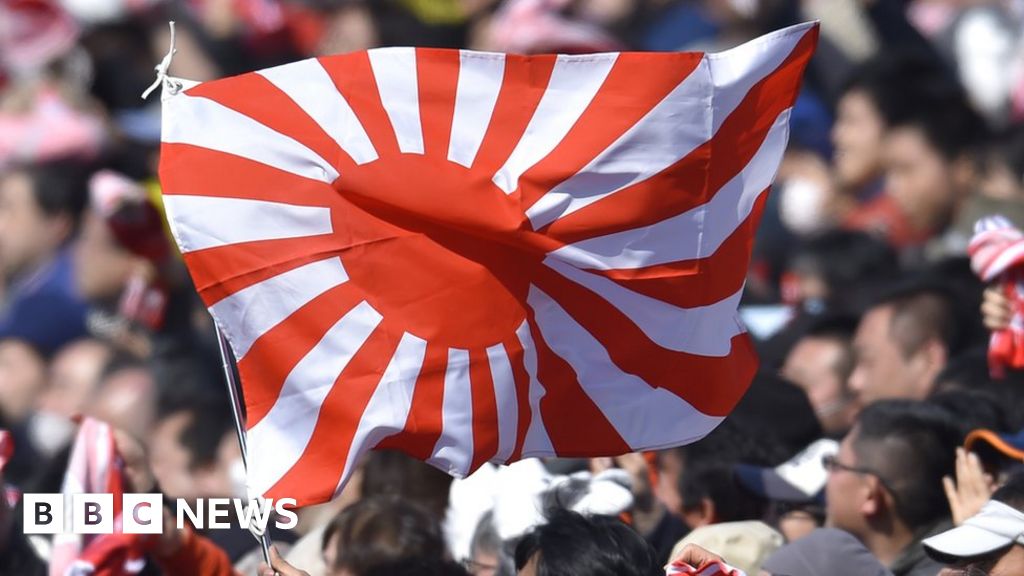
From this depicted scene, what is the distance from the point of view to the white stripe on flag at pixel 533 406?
3.89m

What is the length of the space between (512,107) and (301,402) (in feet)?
2.45

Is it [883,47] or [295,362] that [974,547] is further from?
[883,47]

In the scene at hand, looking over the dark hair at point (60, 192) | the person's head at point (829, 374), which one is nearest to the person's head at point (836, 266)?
the person's head at point (829, 374)

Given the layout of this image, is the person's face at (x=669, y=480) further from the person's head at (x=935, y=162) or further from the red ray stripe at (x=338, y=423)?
the person's head at (x=935, y=162)

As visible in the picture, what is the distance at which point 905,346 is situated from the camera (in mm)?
5805

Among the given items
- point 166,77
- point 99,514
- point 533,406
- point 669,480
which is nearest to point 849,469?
point 669,480

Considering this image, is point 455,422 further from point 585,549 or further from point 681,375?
point 681,375

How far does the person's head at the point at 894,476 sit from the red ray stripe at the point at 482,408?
1.01m

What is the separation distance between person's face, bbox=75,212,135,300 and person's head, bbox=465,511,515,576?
350 centimetres

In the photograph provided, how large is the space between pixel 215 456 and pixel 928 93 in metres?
3.14

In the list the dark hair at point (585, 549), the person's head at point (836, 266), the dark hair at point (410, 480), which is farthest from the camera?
the person's head at point (836, 266)

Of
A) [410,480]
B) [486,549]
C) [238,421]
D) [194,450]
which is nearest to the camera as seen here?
[238,421]

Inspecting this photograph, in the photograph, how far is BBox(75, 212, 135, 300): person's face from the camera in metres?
7.80

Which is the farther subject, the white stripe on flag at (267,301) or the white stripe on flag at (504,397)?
the white stripe on flag at (504,397)
